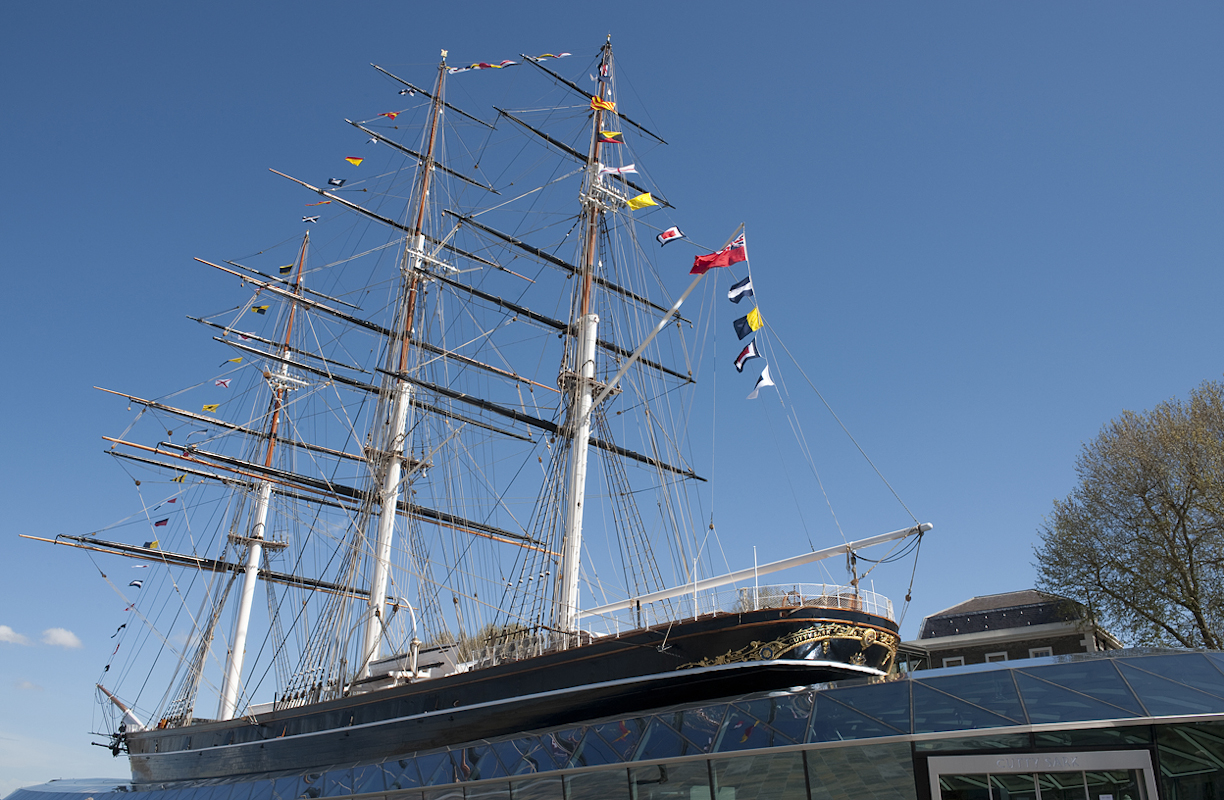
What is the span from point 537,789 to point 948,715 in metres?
7.14

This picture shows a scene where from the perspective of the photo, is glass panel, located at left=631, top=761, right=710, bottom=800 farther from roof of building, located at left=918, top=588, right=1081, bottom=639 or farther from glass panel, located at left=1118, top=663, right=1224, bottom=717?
roof of building, located at left=918, top=588, right=1081, bottom=639

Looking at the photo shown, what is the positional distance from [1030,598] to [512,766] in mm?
26672

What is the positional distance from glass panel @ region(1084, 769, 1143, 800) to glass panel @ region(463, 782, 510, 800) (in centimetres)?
936

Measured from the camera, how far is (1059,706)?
11.4m

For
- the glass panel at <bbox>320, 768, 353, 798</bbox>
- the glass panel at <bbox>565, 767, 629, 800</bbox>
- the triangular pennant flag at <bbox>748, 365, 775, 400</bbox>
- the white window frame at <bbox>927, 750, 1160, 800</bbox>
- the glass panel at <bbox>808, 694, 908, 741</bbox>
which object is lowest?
the glass panel at <bbox>320, 768, 353, 798</bbox>

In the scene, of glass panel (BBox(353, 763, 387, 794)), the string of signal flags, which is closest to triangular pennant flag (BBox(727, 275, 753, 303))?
the string of signal flags

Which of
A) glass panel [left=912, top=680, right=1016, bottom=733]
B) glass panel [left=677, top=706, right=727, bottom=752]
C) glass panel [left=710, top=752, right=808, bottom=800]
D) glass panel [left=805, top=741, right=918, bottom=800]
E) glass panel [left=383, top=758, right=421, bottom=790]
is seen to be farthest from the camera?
glass panel [left=383, top=758, right=421, bottom=790]

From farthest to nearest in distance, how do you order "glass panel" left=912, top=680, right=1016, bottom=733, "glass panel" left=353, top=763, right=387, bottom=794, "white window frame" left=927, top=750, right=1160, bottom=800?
"glass panel" left=353, top=763, right=387, bottom=794
"glass panel" left=912, top=680, right=1016, bottom=733
"white window frame" left=927, top=750, right=1160, bottom=800

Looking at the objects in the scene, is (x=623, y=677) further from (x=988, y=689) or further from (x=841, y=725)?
(x=988, y=689)

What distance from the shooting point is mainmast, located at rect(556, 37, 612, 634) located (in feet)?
75.4

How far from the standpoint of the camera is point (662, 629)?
17734 millimetres

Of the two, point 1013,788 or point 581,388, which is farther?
point 581,388

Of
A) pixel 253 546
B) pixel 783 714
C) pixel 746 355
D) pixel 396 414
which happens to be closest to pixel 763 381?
pixel 746 355

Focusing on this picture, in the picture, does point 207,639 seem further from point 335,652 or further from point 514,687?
point 514,687
